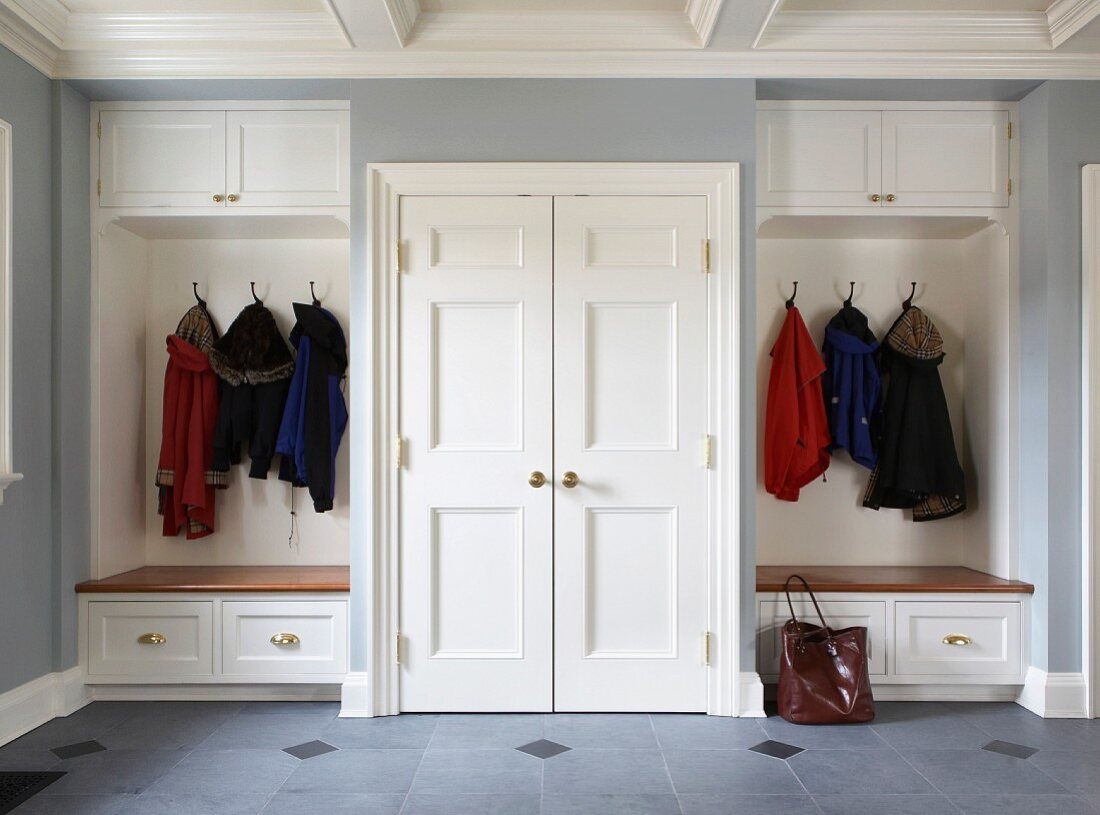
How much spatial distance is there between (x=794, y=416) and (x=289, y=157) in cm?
227

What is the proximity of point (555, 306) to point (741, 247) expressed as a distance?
0.73 meters

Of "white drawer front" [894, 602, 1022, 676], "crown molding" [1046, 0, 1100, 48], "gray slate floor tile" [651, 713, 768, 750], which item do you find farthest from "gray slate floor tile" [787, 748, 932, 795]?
"crown molding" [1046, 0, 1100, 48]

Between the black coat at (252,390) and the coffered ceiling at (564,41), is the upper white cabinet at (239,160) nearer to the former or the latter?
the coffered ceiling at (564,41)

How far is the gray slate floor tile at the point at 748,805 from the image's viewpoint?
2.25 meters

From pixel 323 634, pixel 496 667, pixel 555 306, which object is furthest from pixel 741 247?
pixel 323 634

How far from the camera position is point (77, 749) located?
2.70 meters

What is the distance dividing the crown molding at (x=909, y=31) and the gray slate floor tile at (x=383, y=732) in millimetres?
2713

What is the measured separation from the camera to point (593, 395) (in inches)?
119

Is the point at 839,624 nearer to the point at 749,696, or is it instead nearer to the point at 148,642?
the point at 749,696

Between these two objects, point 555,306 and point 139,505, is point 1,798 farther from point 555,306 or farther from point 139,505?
point 555,306

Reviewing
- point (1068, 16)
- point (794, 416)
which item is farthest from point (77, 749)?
point (1068, 16)

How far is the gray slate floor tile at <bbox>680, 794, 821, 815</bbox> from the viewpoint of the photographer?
2.25m

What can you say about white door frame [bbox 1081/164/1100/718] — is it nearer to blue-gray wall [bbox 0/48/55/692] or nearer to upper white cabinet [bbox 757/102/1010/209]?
upper white cabinet [bbox 757/102/1010/209]

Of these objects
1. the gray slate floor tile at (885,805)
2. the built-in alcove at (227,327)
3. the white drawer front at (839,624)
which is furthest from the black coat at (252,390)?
the gray slate floor tile at (885,805)
